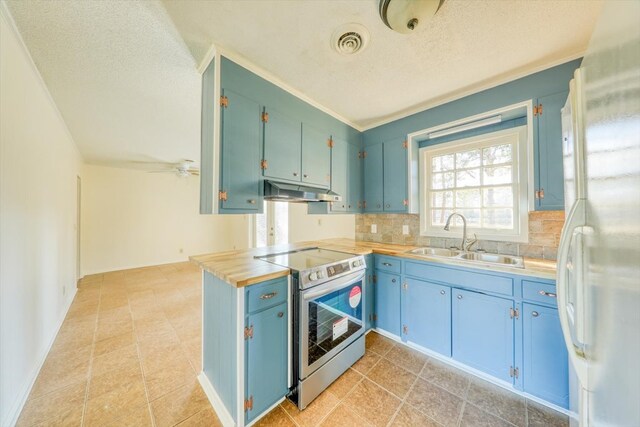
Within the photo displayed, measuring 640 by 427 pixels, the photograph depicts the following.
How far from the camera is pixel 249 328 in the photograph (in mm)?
1282

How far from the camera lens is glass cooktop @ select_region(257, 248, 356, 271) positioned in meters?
1.61

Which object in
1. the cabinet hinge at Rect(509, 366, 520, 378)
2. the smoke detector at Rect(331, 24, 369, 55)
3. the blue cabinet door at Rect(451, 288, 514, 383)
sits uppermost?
the smoke detector at Rect(331, 24, 369, 55)

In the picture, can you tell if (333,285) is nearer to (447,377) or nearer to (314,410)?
(314,410)

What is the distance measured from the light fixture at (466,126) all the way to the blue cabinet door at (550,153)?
0.98 ft

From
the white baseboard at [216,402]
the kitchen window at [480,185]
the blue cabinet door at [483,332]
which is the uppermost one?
the kitchen window at [480,185]

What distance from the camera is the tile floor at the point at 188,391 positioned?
141 centimetres

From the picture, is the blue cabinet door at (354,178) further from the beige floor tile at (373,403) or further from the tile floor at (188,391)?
the beige floor tile at (373,403)

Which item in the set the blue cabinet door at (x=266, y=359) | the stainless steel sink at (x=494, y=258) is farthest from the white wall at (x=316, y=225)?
the blue cabinet door at (x=266, y=359)

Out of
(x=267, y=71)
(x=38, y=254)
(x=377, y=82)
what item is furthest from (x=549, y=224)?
(x=38, y=254)

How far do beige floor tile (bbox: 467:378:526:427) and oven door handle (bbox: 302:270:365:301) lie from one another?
1134mm

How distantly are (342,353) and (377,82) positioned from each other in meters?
2.39

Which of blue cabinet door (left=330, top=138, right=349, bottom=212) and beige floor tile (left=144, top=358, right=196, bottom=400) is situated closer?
beige floor tile (left=144, top=358, right=196, bottom=400)

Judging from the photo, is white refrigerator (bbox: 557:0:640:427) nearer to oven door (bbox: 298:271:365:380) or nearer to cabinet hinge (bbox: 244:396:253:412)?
oven door (bbox: 298:271:365:380)

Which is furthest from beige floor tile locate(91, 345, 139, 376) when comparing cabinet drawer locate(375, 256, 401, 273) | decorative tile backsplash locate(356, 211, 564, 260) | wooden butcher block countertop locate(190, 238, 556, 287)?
decorative tile backsplash locate(356, 211, 564, 260)
